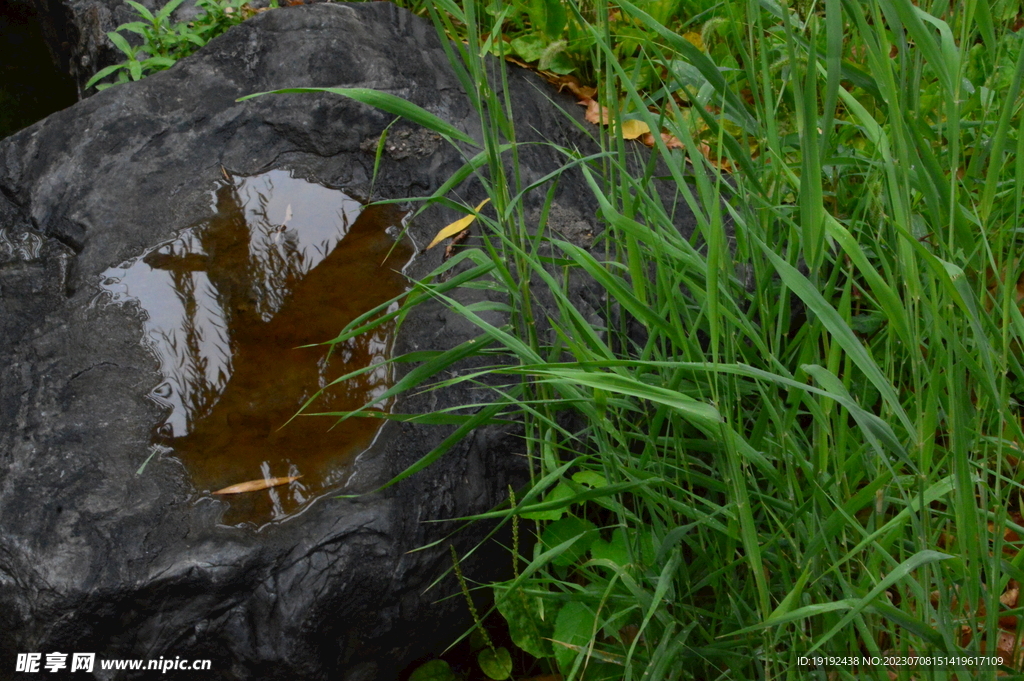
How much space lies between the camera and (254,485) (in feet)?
5.22

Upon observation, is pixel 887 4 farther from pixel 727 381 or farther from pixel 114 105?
pixel 114 105

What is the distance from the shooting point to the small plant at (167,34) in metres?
2.75

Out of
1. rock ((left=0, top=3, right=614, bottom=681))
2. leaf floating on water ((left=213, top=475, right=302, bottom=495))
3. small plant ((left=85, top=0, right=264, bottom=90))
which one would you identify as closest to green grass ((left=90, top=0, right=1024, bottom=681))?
rock ((left=0, top=3, right=614, bottom=681))

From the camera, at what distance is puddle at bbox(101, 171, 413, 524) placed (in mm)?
1630

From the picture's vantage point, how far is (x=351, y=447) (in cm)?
165

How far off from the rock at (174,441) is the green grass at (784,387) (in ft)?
0.76

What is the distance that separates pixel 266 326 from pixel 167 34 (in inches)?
65.7

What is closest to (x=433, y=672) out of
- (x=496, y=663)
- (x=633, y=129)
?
(x=496, y=663)

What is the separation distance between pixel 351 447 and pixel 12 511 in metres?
0.70

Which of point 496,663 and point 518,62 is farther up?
point 518,62

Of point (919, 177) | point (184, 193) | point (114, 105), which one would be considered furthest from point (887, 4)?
point (114, 105)

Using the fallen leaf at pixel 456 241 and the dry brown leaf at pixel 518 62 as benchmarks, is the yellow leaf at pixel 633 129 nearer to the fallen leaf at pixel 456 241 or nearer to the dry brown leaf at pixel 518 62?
the dry brown leaf at pixel 518 62

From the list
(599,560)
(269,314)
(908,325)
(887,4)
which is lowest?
(599,560)

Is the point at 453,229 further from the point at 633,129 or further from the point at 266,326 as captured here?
the point at 633,129
